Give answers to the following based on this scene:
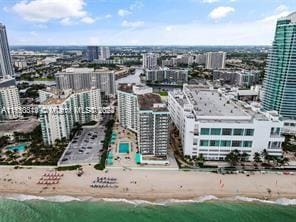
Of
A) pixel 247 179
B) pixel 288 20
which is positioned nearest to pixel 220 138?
pixel 247 179

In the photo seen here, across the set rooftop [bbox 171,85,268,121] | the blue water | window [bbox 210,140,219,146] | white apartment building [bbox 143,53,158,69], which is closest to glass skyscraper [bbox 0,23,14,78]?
the blue water

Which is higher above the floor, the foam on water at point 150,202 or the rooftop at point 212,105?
the rooftop at point 212,105

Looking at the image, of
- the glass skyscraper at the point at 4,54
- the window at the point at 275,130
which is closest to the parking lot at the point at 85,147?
the window at the point at 275,130

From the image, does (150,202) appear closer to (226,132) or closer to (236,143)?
(226,132)

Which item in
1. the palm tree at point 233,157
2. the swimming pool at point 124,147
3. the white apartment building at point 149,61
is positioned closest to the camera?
the palm tree at point 233,157

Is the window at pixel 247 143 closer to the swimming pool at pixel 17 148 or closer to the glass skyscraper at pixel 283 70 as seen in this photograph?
the glass skyscraper at pixel 283 70

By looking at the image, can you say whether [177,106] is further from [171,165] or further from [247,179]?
[247,179]
